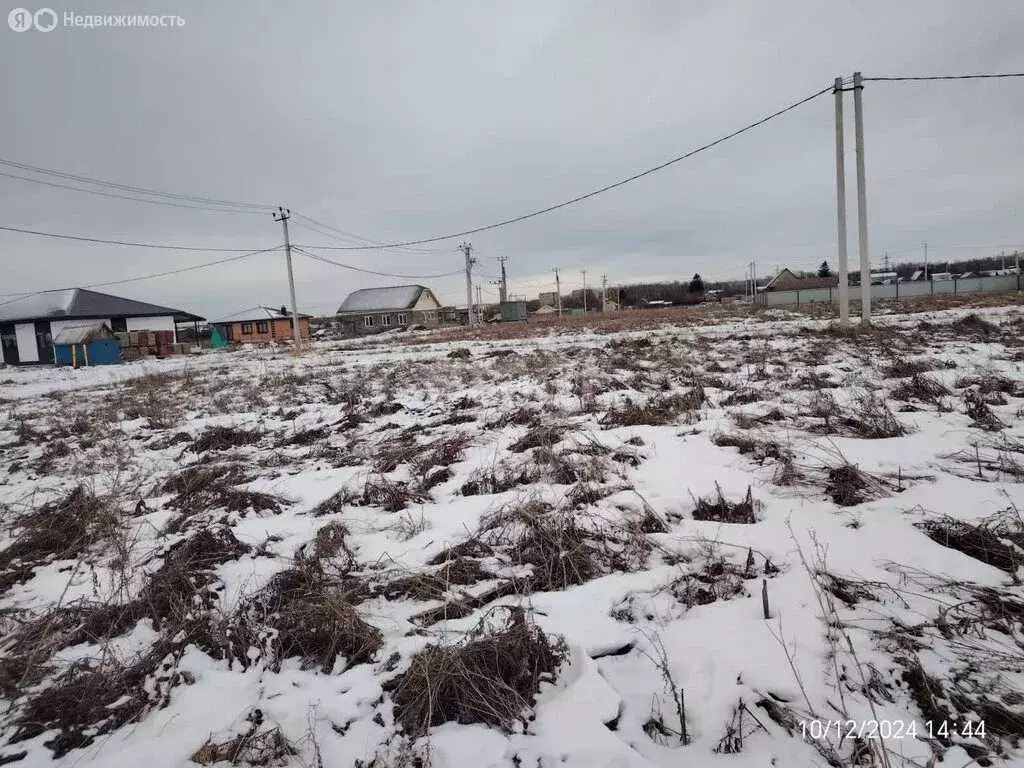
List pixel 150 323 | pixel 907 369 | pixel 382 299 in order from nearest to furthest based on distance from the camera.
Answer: pixel 907 369 → pixel 150 323 → pixel 382 299

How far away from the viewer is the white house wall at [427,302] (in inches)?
2749

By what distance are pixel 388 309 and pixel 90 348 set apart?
41402 mm

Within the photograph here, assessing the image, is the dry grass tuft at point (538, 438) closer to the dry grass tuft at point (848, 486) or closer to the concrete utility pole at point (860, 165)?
the dry grass tuft at point (848, 486)

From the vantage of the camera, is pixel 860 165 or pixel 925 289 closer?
pixel 860 165

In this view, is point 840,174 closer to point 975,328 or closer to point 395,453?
point 975,328

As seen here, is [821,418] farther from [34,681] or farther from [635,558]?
[34,681]

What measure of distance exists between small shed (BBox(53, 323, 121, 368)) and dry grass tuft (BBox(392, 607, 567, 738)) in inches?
1335

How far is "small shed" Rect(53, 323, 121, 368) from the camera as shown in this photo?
91.8ft

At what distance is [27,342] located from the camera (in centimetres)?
3497

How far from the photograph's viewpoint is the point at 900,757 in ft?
5.17

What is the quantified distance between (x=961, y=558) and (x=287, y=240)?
29070 millimetres

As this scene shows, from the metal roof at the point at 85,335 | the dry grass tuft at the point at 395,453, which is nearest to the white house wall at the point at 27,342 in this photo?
the metal roof at the point at 85,335

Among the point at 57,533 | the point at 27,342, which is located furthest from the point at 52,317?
the point at 57,533

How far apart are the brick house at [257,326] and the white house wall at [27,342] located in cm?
1957
